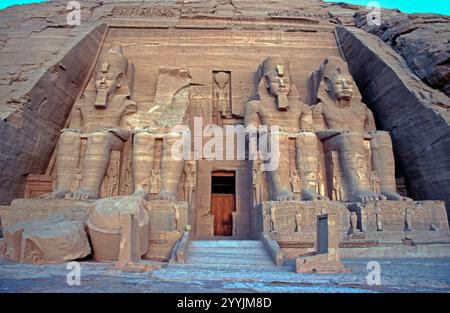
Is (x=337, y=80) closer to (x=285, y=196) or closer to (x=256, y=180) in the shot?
(x=256, y=180)

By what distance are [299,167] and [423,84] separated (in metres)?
3.35

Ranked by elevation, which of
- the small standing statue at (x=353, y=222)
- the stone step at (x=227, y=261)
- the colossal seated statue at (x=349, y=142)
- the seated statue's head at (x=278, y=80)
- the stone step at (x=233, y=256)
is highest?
the seated statue's head at (x=278, y=80)

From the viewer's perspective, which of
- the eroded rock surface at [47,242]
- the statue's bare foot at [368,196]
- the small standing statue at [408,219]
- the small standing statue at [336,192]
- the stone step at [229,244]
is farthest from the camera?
the small standing statue at [336,192]

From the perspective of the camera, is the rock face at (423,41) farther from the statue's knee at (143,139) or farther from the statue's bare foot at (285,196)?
the statue's knee at (143,139)

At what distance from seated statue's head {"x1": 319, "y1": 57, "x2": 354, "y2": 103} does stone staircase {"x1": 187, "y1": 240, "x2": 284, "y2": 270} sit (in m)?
3.92

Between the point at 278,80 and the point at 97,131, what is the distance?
383cm

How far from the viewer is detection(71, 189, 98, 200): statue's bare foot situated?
6.30 meters

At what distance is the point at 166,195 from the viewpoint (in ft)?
21.1

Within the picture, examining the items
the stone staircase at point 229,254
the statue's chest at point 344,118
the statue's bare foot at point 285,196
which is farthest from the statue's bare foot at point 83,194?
the statue's chest at point 344,118

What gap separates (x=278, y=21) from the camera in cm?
1138

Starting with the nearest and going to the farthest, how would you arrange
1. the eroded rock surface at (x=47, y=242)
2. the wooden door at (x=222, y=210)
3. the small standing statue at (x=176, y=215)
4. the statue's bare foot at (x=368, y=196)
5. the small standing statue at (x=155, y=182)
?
the eroded rock surface at (x=47, y=242) → the small standing statue at (x=176, y=215) → the statue's bare foot at (x=368, y=196) → the small standing statue at (x=155, y=182) → the wooden door at (x=222, y=210)

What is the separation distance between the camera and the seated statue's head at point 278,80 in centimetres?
761

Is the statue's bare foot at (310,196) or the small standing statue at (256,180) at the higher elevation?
the small standing statue at (256,180)

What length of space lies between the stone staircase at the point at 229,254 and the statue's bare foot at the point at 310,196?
1371 mm
